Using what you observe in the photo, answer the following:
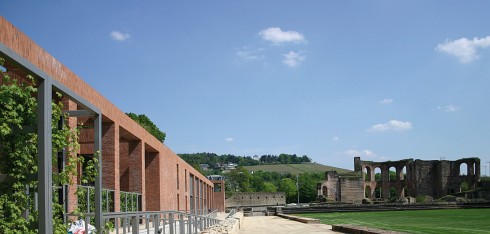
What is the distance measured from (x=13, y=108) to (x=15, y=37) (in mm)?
5630

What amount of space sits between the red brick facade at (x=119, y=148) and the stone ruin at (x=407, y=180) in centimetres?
5546

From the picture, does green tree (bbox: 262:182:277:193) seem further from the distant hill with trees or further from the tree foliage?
the tree foliage

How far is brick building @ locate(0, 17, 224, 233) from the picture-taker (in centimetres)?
555

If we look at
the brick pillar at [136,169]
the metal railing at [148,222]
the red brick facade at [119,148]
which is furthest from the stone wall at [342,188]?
the metal railing at [148,222]

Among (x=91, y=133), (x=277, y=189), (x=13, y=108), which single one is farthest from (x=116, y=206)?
(x=277, y=189)

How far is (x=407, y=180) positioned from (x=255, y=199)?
23810 mm

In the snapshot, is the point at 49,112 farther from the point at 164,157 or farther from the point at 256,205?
the point at 256,205

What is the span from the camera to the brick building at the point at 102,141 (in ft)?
18.2

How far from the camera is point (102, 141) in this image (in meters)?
18.5

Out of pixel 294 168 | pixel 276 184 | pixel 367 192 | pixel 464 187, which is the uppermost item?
pixel 294 168

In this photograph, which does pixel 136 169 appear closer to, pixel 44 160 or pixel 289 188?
pixel 44 160

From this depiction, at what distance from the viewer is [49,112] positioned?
5.62 m

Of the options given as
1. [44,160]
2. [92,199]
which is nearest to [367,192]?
[92,199]

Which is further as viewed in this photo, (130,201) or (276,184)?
(276,184)
